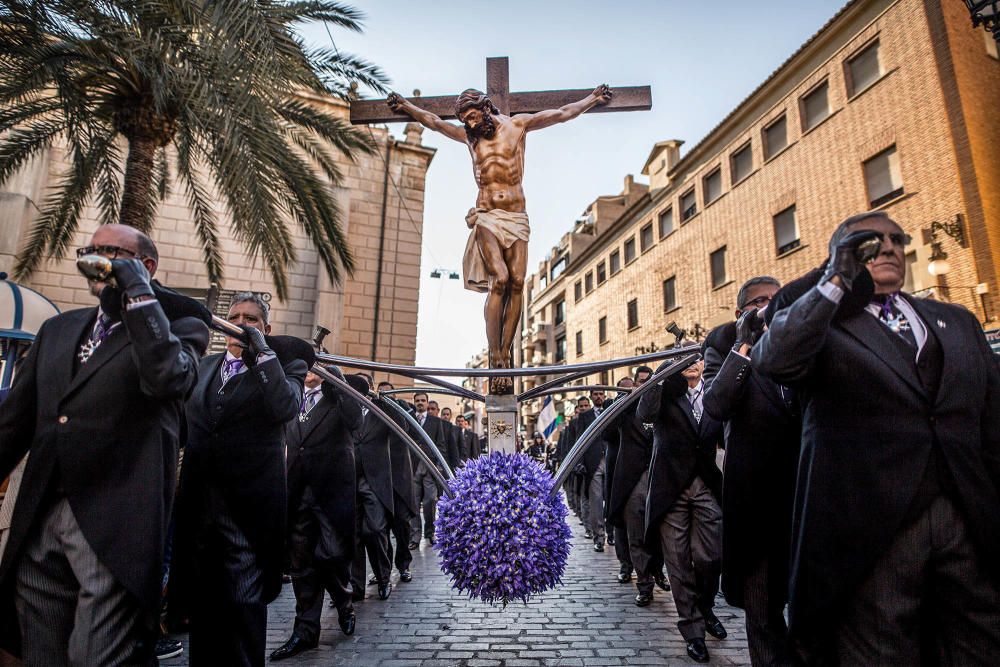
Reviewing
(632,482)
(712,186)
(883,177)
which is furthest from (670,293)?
(632,482)

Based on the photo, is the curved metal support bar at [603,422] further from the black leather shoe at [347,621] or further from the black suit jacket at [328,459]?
the black leather shoe at [347,621]

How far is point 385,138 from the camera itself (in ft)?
53.3

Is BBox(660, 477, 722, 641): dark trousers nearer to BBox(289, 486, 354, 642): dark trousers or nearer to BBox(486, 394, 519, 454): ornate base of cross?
BBox(486, 394, 519, 454): ornate base of cross

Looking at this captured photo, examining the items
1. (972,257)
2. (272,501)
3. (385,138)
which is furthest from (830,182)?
(272,501)

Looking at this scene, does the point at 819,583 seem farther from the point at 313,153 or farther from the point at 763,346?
the point at 313,153

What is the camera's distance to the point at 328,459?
14.9 feet

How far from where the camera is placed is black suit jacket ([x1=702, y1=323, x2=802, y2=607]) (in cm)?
264

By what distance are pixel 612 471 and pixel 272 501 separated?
409 cm

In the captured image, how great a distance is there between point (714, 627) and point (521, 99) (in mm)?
4392

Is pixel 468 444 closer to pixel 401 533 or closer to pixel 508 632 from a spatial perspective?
pixel 401 533

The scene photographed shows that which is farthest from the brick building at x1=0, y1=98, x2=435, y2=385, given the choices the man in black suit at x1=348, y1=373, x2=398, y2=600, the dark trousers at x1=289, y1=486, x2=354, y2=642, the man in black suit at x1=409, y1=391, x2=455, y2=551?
the dark trousers at x1=289, y1=486, x2=354, y2=642

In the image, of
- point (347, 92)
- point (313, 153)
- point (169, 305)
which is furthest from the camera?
point (313, 153)

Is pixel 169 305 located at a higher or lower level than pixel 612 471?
higher

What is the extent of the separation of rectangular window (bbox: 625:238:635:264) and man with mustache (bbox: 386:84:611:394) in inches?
890
